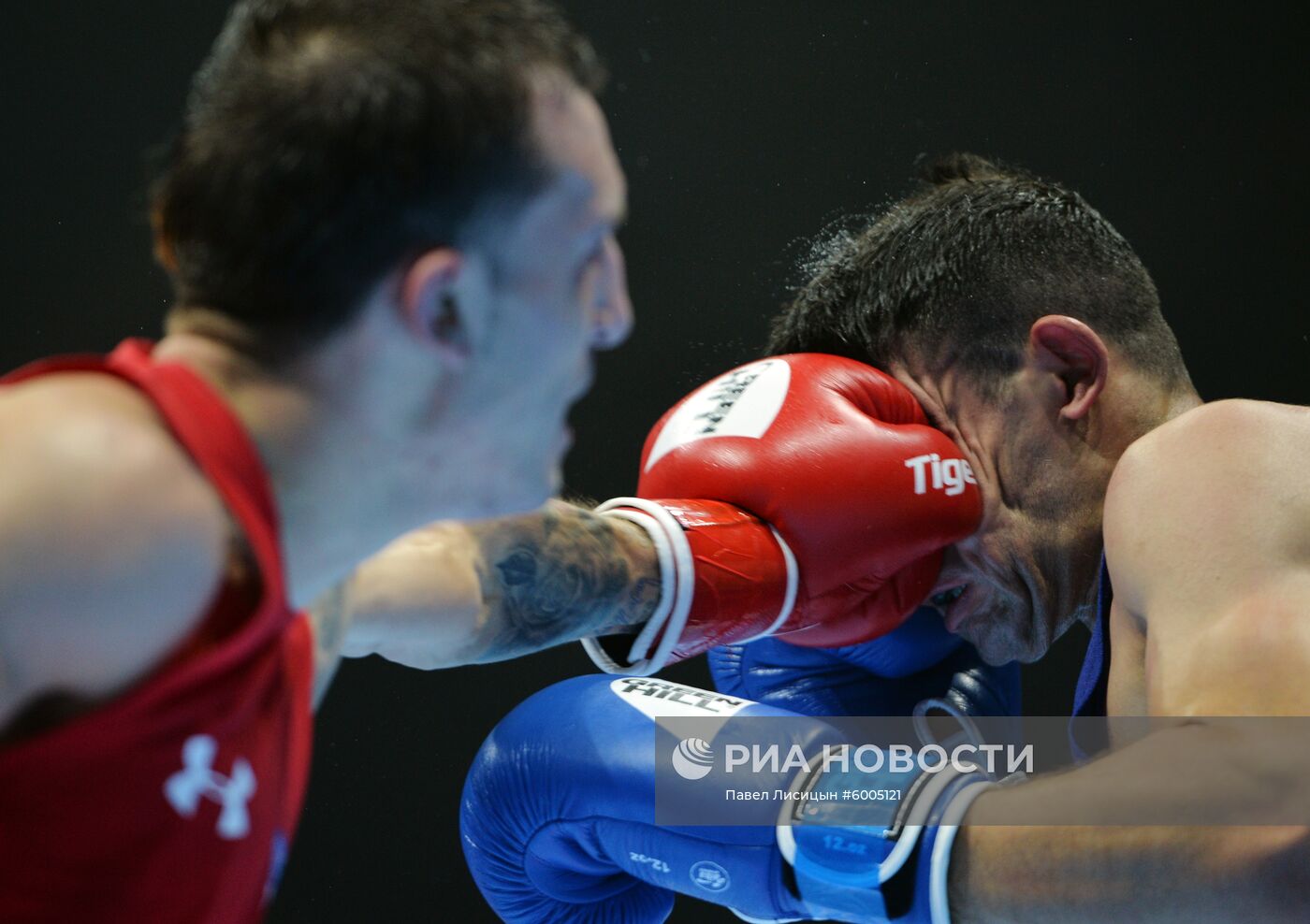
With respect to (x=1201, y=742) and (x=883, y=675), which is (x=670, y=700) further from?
(x=1201, y=742)

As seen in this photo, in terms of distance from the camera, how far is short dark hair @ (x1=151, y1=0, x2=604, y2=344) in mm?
701

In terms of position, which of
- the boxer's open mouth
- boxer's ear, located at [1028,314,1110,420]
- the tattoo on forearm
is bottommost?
the boxer's open mouth

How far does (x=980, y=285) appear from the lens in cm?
168

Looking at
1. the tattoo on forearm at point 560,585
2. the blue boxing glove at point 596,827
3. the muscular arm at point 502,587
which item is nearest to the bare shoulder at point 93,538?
the muscular arm at point 502,587

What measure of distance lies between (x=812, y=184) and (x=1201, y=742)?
1532 mm

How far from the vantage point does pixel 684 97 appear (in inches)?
91.3

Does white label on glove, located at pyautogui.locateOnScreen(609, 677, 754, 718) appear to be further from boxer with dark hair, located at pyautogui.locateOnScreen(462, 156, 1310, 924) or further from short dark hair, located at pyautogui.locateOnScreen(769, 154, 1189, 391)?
short dark hair, located at pyautogui.locateOnScreen(769, 154, 1189, 391)

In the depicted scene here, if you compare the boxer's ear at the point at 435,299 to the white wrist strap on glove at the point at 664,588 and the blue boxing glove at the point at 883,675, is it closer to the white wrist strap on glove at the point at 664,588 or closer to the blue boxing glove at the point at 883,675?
the white wrist strap on glove at the point at 664,588

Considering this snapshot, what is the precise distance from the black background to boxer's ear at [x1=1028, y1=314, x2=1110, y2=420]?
2.73ft

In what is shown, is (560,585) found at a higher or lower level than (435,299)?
lower

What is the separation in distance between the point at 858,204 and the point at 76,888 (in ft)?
6.55

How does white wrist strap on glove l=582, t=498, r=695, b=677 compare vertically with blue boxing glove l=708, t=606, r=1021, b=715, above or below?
above

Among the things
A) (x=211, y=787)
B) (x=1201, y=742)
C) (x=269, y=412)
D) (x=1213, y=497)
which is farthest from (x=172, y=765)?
(x=1213, y=497)

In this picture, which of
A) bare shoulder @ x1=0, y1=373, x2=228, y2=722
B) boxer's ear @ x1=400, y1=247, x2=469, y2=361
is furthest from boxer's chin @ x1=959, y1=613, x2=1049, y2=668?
bare shoulder @ x1=0, y1=373, x2=228, y2=722
